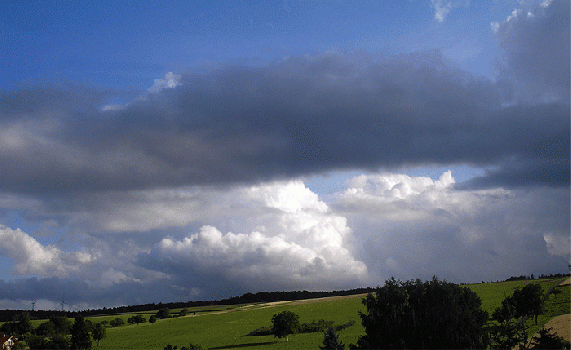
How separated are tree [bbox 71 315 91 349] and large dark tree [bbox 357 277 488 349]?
95.9 metres

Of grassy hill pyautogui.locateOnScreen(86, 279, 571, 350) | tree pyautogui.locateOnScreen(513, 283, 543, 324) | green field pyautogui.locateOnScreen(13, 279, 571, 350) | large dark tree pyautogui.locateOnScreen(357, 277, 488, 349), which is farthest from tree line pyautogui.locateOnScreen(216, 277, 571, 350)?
tree pyautogui.locateOnScreen(513, 283, 543, 324)

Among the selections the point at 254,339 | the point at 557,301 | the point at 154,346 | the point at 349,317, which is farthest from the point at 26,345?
the point at 557,301

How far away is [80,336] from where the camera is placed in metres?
118

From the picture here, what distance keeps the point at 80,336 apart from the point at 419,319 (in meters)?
103

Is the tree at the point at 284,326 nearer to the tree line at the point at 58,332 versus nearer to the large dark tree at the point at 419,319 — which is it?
the tree line at the point at 58,332

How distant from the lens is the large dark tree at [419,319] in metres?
42.2

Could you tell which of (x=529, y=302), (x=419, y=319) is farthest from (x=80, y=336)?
(x=529, y=302)

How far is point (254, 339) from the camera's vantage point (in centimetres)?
12081

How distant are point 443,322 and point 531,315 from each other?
213 ft

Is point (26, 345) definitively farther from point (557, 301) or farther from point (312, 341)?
point (557, 301)

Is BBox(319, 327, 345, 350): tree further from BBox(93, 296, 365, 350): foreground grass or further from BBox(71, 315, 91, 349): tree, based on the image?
BBox(71, 315, 91, 349): tree

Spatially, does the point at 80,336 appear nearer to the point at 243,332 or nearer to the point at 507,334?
the point at 243,332

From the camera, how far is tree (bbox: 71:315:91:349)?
11629 centimetres

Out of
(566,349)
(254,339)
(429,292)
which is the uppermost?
(429,292)
